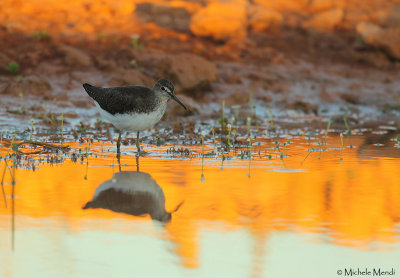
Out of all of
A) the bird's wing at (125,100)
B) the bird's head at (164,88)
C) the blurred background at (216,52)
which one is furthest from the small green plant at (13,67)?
the bird's head at (164,88)

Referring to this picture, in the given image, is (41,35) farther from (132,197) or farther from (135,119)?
(132,197)

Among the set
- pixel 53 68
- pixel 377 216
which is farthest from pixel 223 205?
pixel 53 68

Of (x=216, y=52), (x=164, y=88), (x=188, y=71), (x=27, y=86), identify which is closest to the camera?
(x=164, y=88)

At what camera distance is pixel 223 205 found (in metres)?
6.84

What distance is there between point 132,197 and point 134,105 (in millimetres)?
2940

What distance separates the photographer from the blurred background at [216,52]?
15.1 meters

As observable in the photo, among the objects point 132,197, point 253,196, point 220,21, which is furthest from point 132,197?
point 220,21

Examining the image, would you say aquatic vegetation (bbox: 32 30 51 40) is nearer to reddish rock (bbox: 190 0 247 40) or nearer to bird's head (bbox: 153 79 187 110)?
reddish rock (bbox: 190 0 247 40)

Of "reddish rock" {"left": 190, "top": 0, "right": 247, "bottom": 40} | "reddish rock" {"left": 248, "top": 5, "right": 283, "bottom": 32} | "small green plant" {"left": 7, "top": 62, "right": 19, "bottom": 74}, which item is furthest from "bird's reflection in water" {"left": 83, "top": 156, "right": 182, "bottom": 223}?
"reddish rock" {"left": 248, "top": 5, "right": 283, "bottom": 32}

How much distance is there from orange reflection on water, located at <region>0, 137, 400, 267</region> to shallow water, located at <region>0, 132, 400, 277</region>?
1cm

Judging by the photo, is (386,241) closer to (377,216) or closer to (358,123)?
(377,216)

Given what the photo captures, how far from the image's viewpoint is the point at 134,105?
9859 millimetres

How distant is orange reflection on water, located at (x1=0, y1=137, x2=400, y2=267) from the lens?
600 centimetres

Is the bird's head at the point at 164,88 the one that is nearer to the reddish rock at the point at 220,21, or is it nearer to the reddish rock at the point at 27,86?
the reddish rock at the point at 27,86
